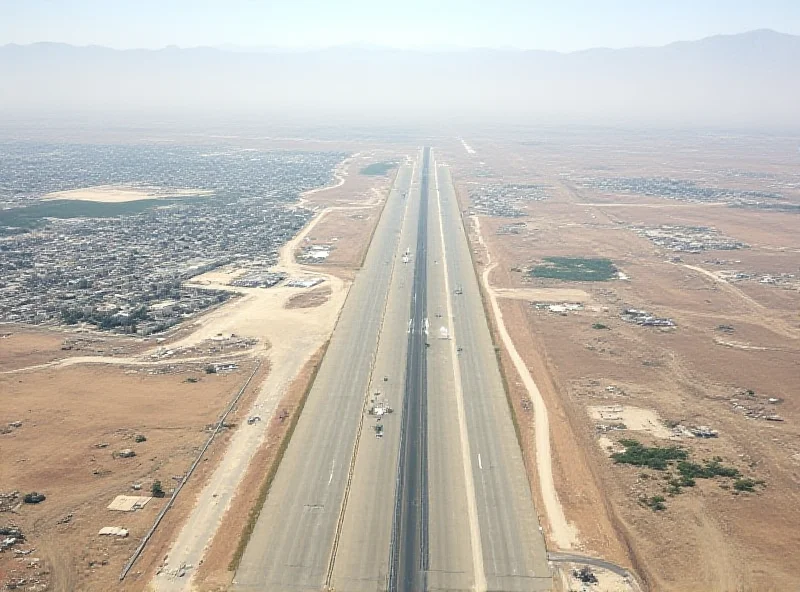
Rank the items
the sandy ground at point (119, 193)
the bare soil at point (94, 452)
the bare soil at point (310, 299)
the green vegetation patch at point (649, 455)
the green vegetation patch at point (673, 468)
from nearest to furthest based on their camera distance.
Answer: the bare soil at point (94, 452), the green vegetation patch at point (673, 468), the green vegetation patch at point (649, 455), the bare soil at point (310, 299), the sandy ground at point (119, 193)

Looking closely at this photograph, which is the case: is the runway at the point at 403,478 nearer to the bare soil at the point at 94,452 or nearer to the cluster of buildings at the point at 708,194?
the bare soil at the point at 94,452

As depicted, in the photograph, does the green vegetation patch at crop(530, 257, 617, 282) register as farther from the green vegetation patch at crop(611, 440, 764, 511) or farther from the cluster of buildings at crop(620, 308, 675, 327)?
the green vegetation patch at crop(611, 440, 764, 511)

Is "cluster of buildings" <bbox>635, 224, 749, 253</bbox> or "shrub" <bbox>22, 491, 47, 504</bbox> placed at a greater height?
"cluster of buildings" <bbox>635, 224, 749, 253</bbox>

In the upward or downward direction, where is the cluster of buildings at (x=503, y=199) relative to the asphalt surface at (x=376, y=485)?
upward

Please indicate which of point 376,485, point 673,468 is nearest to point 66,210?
point 376,485

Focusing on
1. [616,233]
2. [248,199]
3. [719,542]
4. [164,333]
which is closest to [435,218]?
[616,233]

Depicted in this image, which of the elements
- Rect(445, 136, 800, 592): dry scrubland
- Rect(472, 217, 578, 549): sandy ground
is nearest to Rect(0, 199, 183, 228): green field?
Rect(445, 136, 800, 592): dry scrubland

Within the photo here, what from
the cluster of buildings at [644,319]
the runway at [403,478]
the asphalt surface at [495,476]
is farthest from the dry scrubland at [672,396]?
the runway at [403,478]
